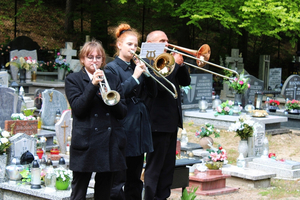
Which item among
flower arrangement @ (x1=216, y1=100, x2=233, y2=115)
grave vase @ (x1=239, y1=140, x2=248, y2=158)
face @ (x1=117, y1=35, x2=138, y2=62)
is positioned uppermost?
face @ (x1=117, y1=35, x2=138, y2=62)

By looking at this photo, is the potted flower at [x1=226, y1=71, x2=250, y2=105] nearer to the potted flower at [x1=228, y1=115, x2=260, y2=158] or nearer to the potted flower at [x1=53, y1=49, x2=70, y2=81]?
the potted flower at [x1=228, y1=115, x2=260, y2=158]

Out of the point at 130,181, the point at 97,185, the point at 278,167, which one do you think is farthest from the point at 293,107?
the point at 97,185

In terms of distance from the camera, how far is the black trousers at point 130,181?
12.7 feet

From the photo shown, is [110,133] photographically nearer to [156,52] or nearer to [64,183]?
[156,52]

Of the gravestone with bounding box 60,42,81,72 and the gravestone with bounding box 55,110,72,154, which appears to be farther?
the gravestone with bounding box 60,42,81,72

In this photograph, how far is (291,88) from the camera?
46.8ft

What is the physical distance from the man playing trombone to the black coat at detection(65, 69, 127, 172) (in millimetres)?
853

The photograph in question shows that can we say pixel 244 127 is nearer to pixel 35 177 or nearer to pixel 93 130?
pixel 35 177

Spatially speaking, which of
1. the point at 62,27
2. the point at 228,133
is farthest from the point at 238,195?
the point at 62,27

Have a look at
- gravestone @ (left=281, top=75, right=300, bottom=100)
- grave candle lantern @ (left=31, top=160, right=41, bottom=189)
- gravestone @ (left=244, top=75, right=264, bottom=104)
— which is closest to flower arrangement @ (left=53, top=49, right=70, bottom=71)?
gravestone @ (left=244, top=75, right=264, bottom=104)

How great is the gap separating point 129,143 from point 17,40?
1329 centimetres

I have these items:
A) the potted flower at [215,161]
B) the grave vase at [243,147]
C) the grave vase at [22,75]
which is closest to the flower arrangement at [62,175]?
the potted flower at [215,161]

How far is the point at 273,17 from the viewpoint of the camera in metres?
15.3

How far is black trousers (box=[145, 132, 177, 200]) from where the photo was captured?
14.1 feet
